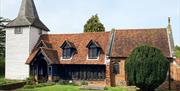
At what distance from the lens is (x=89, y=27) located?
63938mm

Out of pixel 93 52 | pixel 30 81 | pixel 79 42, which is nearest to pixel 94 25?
pixel 79 42

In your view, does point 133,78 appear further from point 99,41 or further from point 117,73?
point 99,41

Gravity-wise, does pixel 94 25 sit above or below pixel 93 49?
above

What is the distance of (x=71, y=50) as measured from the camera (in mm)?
42500

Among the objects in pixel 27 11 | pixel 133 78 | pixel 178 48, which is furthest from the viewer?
pixel 178 48

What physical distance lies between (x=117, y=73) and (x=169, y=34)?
8756 mm

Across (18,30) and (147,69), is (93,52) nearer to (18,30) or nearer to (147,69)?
(147,69)

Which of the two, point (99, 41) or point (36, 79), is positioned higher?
point (99, 41)

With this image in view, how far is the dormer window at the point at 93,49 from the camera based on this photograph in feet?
133

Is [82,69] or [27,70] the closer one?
[82,69]

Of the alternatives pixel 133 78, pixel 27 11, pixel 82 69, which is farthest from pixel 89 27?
pixel 133 78

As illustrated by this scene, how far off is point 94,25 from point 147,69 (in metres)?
33.2

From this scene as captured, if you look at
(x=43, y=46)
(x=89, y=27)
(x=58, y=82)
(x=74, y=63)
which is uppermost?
(x=89, y=27)

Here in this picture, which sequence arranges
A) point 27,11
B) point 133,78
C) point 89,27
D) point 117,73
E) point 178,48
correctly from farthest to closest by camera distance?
point 178,48, point 89,27, point 27,11, point 117,73, point 133,78
